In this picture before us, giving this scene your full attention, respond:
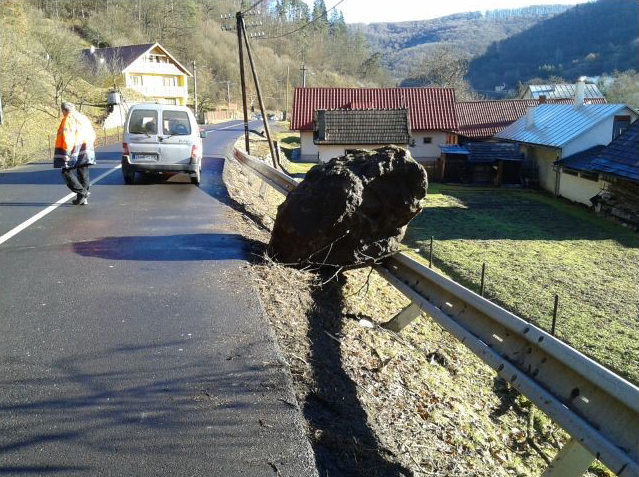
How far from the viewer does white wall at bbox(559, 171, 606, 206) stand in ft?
93.9

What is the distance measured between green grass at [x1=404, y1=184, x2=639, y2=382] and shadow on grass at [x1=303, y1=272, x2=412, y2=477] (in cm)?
638

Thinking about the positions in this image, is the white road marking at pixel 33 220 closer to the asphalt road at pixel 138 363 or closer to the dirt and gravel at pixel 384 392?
the asphalt road at pixel 138 363

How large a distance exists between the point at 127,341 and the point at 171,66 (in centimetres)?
7466

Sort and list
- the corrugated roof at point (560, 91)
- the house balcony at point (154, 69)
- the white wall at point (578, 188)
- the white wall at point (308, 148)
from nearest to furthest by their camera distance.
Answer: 1. the white wall at point (578, 188)
2. the white wall at point (308, 148)
3. the corrugated roof at point (560, 91)
4. the house balcony at point (154, 69)

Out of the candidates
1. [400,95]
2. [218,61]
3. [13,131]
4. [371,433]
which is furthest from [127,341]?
[218,61]

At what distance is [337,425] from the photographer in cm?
391

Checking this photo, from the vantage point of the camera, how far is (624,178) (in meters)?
24.4

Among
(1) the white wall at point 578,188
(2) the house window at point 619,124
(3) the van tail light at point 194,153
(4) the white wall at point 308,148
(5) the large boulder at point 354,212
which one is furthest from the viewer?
(4) the white wall at point 308,148

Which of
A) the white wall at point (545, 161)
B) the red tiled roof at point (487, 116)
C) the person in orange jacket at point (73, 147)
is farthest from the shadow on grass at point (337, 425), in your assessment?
the red tiled roof at point (487, 116)

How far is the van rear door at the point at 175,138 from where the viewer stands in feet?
43.4

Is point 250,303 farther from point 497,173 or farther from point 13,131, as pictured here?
point 497,173

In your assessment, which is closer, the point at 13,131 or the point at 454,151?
the point at 13,131

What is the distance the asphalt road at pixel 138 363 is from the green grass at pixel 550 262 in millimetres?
7105

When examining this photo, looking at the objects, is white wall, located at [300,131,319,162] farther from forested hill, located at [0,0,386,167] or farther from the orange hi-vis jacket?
the orange hi-vis jacket
